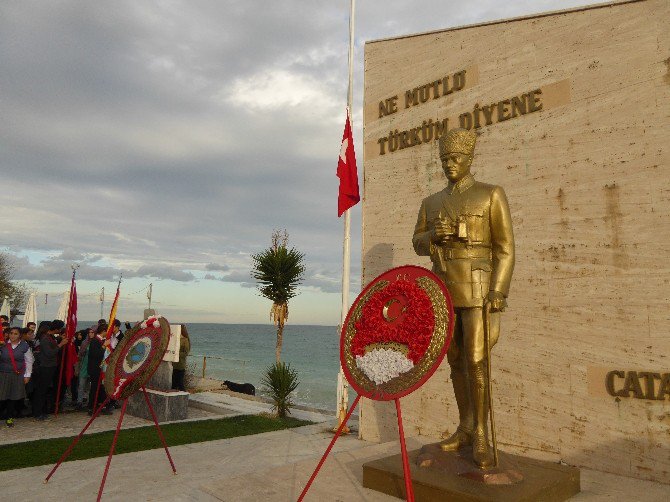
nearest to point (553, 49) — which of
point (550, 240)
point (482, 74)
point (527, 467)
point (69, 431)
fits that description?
point (482, 74)

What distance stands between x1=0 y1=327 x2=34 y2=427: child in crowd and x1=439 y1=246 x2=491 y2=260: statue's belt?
8.85 m

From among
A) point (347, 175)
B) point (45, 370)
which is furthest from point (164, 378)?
point (347, 175)

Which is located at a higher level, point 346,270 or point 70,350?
point 346,270

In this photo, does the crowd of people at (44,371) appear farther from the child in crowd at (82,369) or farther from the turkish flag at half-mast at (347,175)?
the turkish flag at half-mast at (347,175)

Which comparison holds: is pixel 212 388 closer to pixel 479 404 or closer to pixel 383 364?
pixel 479 404

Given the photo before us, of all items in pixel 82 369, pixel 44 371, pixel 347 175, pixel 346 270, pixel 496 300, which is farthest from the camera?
pixel 82 369

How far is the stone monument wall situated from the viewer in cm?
568

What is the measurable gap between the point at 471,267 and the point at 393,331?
1170 mm

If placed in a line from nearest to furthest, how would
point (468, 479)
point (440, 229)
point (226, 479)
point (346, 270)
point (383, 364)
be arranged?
point (383, 364)
point (468, 479)
point (440, 229)
point (226, 479)
point (346, 270)

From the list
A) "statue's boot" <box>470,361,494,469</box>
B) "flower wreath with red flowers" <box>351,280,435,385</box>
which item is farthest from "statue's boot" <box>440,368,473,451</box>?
"flower wreath with red flowers" <box>351,280,435,385</box>

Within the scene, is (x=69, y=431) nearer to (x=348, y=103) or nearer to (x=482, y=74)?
(x=348, y=103)

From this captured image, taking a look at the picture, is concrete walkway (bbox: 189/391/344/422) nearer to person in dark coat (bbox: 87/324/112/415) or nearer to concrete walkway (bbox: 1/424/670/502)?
person in dark coat (bbox: 87/324/112/415)

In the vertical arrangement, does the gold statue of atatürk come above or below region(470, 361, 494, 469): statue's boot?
above

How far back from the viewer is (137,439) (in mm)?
8109
